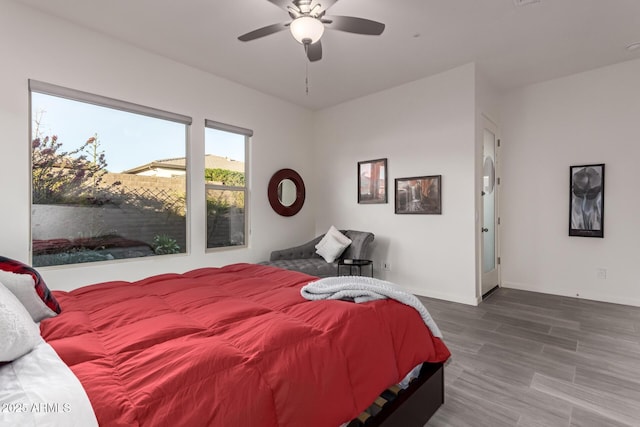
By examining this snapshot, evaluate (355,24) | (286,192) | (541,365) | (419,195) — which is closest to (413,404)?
(541,365)

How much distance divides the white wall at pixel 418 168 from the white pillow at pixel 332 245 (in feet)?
1.64

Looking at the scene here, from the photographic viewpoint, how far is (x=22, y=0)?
2.58 metres

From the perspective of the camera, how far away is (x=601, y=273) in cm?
380

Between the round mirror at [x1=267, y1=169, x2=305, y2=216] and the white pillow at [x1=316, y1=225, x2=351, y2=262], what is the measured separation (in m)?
0.79

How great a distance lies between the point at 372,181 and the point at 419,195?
0.78 m

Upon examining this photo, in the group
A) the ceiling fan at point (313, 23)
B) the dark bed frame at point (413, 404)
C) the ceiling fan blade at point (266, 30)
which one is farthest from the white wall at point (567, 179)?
the ceiling fan blade at point (266, 30)

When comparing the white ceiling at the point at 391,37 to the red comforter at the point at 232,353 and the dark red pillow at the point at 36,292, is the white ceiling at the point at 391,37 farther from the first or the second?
the red comforter at the point at 232,353

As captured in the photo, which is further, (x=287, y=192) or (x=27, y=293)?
(x=287, y=192)

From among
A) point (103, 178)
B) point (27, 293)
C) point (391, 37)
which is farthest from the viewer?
point (103, 178)

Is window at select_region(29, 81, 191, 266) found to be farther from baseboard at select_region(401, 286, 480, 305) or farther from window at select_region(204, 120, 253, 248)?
baseboard at select_region(401, 286, 480, 305)

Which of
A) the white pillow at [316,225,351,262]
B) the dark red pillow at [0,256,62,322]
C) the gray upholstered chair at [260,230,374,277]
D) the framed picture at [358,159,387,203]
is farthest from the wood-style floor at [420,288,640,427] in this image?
the dark red pillow at [0,256,62,322]

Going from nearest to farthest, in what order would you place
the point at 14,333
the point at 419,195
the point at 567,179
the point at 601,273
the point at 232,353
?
the point at 14,333
the point at 232,353
the point at 601,273
the point at 567,179
the point at 419,195

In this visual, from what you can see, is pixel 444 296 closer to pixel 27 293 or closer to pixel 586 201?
pixel 586 201

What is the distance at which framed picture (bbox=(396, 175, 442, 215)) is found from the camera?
400 cm
